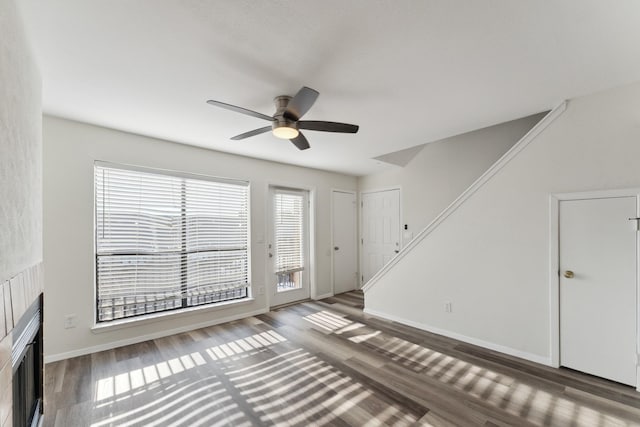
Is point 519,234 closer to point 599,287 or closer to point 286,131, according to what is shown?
point 599,287

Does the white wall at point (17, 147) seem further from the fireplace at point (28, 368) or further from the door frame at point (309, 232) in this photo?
the door frame at point (309, 232)

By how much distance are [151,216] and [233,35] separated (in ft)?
8.59

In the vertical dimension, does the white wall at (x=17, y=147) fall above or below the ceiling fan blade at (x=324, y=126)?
below

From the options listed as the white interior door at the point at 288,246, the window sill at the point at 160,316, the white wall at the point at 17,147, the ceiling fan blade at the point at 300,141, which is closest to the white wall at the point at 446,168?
the white interior door at the point at 288,246

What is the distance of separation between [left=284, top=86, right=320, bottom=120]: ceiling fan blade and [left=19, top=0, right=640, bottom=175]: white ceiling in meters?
0.21

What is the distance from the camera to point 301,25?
5.33 ft

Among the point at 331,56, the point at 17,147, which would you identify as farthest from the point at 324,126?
the point at 17,147

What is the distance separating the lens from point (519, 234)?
2895mm

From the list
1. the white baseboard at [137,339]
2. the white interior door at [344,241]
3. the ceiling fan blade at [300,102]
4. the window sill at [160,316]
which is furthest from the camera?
the white interior door at [344,241]

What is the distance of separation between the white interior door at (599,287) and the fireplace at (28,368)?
3922mm

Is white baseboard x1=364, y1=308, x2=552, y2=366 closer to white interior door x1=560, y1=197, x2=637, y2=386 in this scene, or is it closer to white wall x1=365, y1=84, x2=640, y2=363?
white wall x1=365, y1=84, x2=640, y2=363

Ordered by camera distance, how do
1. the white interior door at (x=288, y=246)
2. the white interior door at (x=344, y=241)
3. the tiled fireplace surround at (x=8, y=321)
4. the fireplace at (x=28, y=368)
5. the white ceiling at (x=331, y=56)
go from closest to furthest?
the tiled fireplace surround at (x=8, y=321) → the fireplace at (x=28, y=368) → the white ceiling at (x=331, y=56) → the white interior door at (x=288, y=246) → the white interior door at (x=344, y=241)

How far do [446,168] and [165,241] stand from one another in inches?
162

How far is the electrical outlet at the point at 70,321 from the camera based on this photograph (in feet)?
9.55
